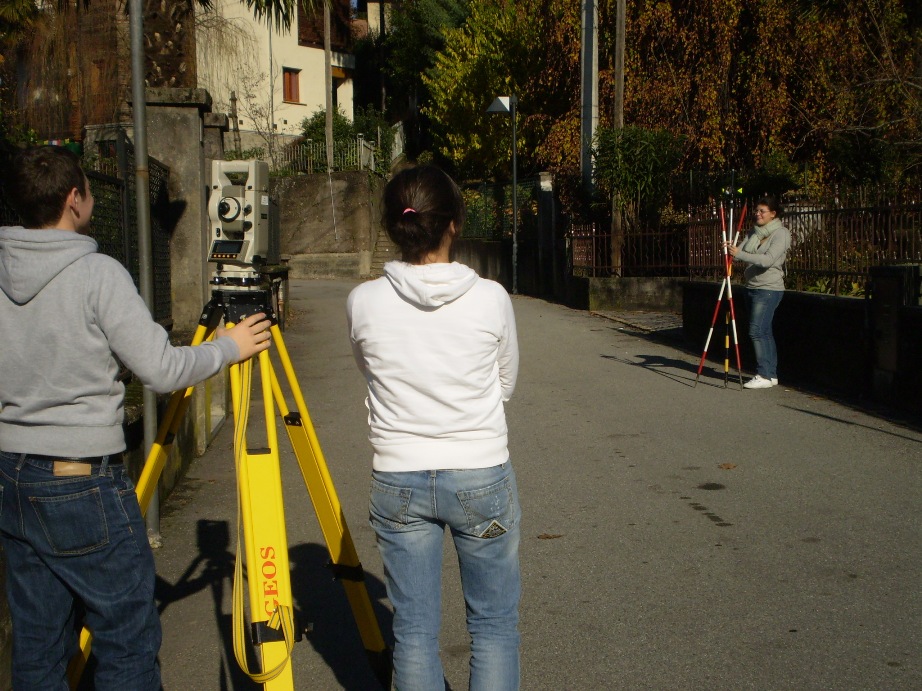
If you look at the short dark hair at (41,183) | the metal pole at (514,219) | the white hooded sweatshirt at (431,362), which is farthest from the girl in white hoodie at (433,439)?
the metal pole at (514,219)

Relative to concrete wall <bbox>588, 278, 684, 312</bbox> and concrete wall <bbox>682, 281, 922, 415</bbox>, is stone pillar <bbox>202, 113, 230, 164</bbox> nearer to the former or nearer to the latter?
concrete wall <bbox>682, 281, 922, 415</bbox>

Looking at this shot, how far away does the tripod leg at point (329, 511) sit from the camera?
3.43 meters

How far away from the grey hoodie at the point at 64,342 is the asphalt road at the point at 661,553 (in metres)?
1.58

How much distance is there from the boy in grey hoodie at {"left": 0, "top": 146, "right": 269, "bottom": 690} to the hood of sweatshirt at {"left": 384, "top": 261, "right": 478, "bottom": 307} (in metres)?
0.53

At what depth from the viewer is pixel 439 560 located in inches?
118

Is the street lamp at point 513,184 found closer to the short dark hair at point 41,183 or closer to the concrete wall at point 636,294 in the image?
the concrete wall at point 636,294

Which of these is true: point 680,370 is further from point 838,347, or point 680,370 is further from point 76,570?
point 76,570

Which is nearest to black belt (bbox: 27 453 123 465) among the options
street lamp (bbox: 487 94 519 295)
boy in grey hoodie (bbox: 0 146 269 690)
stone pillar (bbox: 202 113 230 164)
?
boy in grey hoodie (bbox: 0 146 269 690)

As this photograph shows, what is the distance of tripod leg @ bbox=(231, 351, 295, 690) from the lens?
9.54 feet

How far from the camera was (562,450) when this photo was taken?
26.7ft

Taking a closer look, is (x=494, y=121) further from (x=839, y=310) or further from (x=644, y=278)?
(x=839, y=310)

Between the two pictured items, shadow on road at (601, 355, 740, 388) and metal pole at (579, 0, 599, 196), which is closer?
shadow on road at (601, 355, 740, 388)

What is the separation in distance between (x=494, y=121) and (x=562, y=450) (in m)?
31.0

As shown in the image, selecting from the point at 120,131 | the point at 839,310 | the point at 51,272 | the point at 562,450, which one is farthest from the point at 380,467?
the point at 839,310
